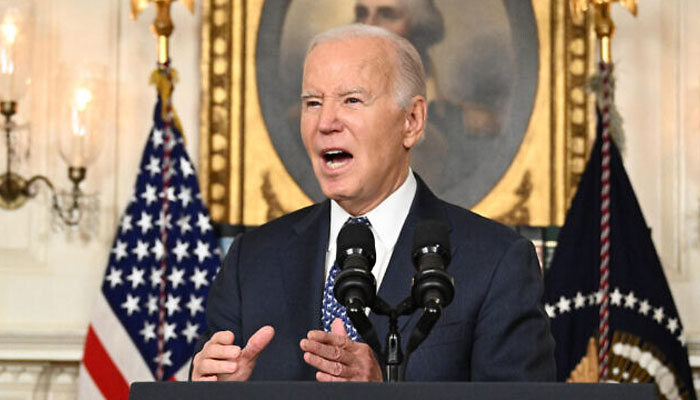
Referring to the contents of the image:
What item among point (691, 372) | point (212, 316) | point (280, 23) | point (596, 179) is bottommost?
point (691, 372)

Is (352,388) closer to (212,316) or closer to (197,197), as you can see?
(212,316)

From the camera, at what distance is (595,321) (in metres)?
5.82

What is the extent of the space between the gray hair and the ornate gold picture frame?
3121mm

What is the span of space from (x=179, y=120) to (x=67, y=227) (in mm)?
809

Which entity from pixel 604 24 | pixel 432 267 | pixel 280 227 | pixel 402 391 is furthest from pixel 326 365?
pixel 604 24

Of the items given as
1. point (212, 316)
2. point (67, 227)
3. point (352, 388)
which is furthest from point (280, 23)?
point (352, 388)

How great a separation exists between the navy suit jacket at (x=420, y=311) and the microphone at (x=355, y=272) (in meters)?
0.62

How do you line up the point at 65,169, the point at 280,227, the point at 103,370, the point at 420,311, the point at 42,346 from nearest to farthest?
the point at 420,311, the point at 280,227, the point at 103,370, the point at 42,346, the point at 65,169

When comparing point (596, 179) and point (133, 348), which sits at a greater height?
point (596, 179)

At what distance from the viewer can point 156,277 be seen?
5988mm

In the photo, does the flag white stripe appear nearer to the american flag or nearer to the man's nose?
the american flag

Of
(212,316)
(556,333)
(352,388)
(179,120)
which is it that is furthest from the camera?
(179,120)

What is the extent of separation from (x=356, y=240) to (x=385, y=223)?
898 mm

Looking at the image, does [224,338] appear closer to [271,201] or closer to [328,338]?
[328,338]
